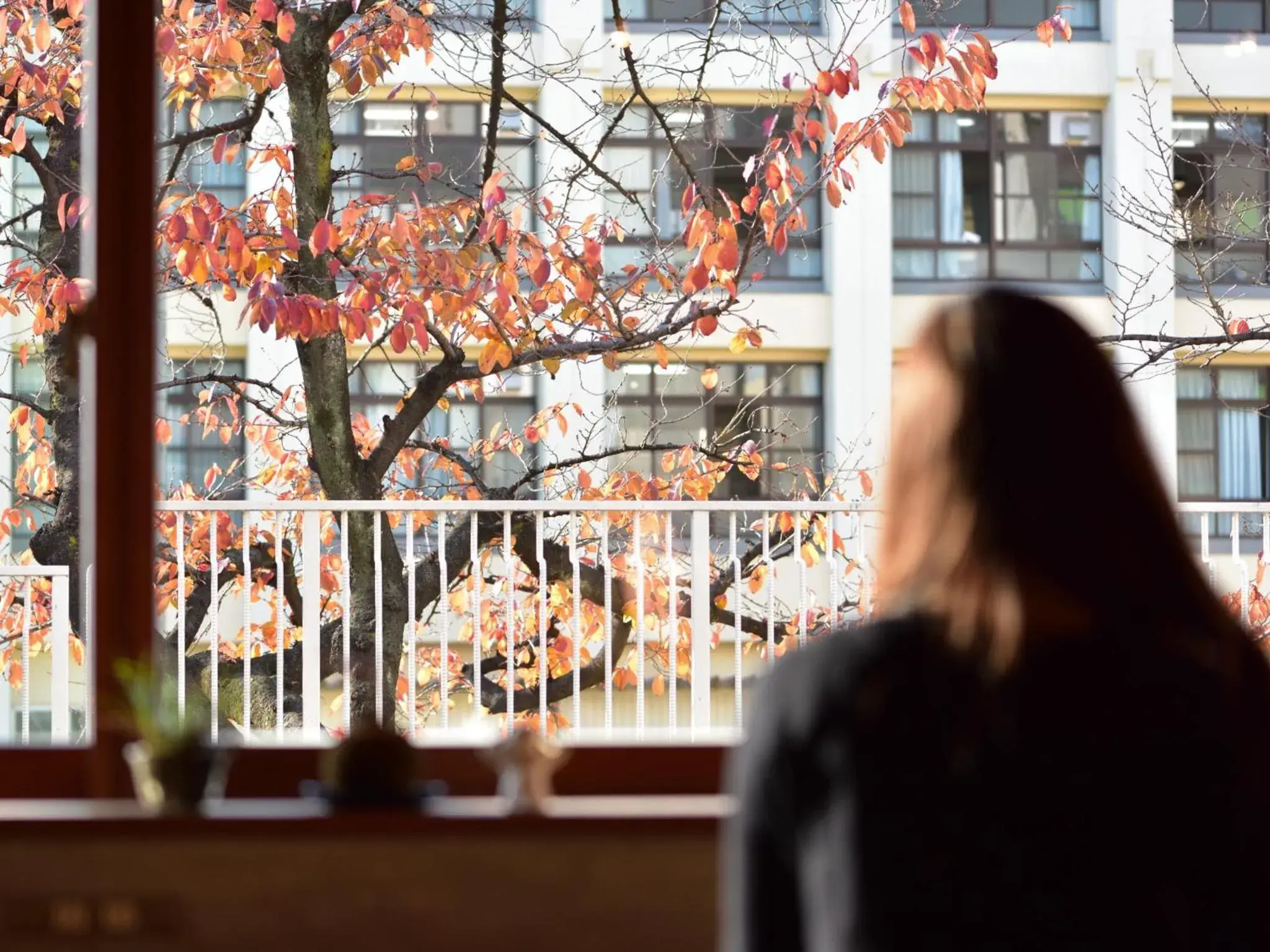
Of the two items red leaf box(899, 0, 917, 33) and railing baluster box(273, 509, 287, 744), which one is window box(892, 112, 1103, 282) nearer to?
red leaf box(899, 0, 917, 33)

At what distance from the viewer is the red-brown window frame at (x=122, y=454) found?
6.19 feet

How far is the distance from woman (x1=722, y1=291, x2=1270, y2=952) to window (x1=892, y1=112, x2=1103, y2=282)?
988 centimetres

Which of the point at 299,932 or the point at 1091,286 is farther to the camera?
the point at 1091,286

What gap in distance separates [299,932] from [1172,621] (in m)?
1.13

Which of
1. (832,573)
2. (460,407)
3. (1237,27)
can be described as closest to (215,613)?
(832,573)

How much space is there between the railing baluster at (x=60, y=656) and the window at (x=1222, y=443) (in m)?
7.62

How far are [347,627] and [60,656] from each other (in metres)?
0.81

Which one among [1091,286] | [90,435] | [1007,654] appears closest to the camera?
[1007,654]

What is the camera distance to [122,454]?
6.23ft

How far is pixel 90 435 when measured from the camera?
6.26 feet

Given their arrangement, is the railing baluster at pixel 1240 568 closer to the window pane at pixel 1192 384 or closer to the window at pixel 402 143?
the window at pixel 402 143

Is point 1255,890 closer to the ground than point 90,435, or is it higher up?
closer to the ground

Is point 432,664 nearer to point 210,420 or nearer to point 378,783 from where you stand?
point 210,420

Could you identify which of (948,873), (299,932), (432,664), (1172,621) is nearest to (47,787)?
(299,932)
